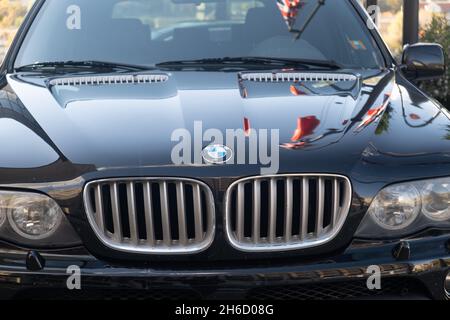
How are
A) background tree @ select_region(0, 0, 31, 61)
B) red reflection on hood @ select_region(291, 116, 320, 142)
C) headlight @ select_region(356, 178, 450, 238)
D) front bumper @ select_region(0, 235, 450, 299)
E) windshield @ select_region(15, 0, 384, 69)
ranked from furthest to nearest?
1. background tree @ select_region(0, 0, 31, 61)
2. windshield @ select_region(15, 0, 384, 69)
3. red reflection on hood @ select_region(291, 116, 320, 142)
4. headlight @ select_region(356, 178, 450, 238)
5. front bumper @ select_region(0, 235, 450, 299)

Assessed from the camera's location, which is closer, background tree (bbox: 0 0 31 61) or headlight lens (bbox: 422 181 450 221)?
headlight lens (bbox: 422 181 450 221)

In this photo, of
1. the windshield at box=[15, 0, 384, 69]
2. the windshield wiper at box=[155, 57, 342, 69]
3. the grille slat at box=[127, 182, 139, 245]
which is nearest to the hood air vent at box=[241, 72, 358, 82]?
the windshield wiper at box=[155, 57, 342, 69]

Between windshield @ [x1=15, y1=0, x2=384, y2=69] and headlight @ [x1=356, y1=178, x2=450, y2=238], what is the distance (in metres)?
1.35

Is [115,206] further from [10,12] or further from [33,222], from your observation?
[10,12]

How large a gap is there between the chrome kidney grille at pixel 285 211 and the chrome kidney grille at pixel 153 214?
0.09 meters

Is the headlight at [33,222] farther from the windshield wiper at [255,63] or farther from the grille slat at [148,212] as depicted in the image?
the windshield wiper at [255,63]

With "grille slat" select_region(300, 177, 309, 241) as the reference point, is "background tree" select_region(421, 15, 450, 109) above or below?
below

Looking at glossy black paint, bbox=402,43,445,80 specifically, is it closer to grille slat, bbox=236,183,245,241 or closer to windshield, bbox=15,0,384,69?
windshield, bbox=15,0,384,69

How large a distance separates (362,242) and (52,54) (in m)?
2.09

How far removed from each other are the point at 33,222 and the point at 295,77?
55.4 inches

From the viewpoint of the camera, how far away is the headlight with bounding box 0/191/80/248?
2.55 m

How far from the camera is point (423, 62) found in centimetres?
409

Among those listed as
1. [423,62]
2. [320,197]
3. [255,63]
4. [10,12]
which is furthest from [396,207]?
[10,12]

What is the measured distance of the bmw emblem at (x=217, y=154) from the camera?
2.56 m
